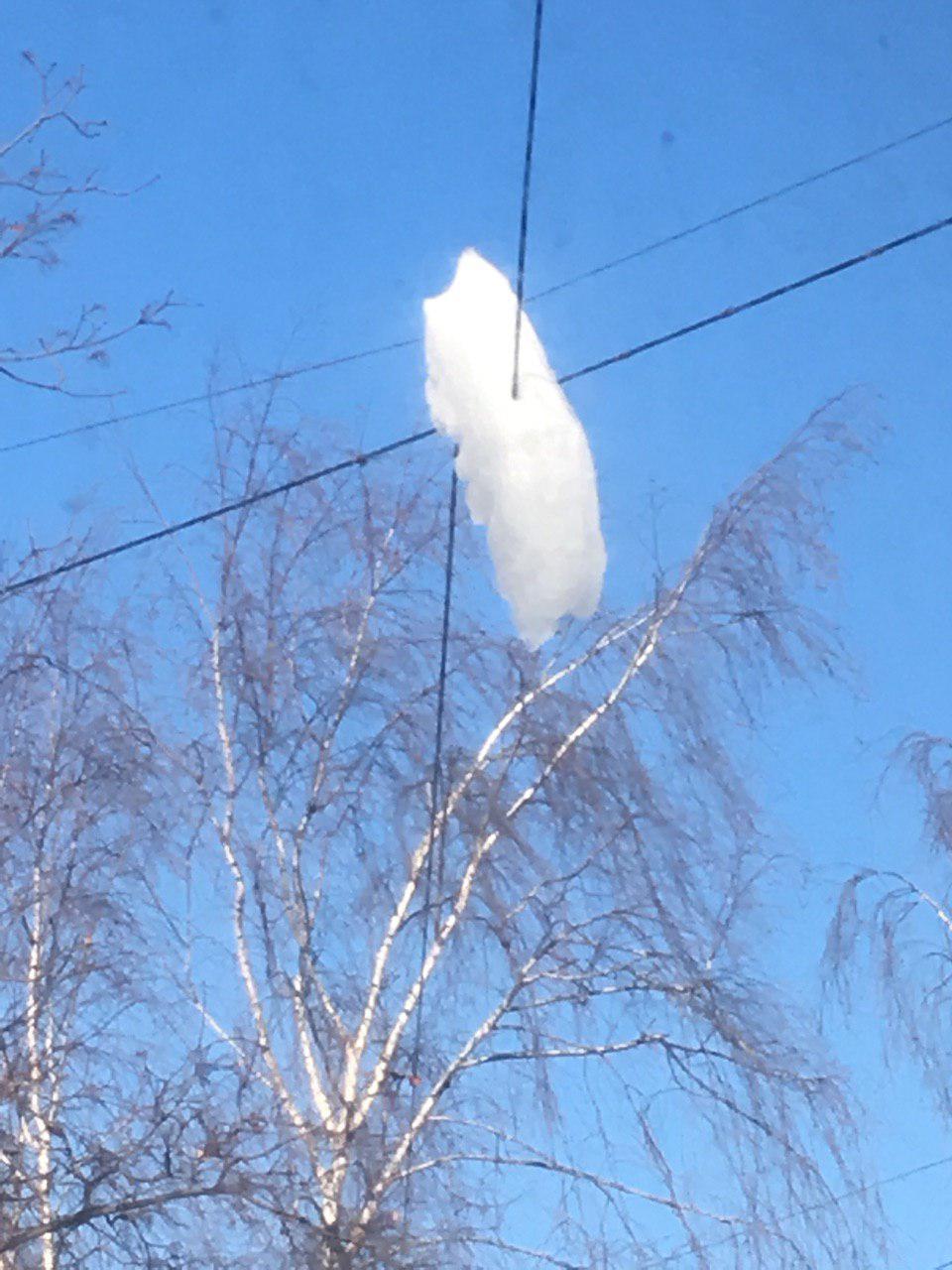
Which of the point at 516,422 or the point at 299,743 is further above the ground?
the point at 299,743

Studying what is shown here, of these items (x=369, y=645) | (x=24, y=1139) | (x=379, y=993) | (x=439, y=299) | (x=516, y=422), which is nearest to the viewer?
(x=516, y=422)

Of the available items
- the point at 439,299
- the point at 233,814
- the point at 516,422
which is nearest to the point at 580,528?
the point at 516,422

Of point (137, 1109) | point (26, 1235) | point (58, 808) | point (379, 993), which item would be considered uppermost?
point (58, 808)

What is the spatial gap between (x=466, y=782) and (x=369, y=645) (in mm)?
946

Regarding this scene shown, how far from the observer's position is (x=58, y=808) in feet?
28.4

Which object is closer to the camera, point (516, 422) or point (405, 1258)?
point (516, 422)

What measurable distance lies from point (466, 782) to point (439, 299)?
109 inches

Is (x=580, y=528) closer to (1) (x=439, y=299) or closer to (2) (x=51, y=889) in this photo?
(1) (x=439, y=299)

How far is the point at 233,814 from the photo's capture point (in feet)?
30.5

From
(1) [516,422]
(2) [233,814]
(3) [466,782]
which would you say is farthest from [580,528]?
(2) [233,814]

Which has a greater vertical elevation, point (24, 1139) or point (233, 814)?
point (233, 814)

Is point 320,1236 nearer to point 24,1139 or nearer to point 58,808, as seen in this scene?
point 24,1139

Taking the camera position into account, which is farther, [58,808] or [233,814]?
[233,814]

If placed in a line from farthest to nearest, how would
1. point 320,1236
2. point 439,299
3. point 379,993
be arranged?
point 379,993
point 320,1236
point 439,299
